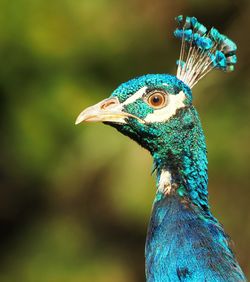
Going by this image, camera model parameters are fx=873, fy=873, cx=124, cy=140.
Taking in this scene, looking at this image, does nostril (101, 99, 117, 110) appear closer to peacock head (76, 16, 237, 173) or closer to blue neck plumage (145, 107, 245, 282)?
peacock head (76, 16, 237, 173)

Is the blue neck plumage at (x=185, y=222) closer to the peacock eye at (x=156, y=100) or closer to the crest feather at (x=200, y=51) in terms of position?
the peacock eye at (x=156, y=100)

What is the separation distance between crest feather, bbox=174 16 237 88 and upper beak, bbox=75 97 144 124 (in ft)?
1.08

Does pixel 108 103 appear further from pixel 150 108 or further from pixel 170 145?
pixel 170 145

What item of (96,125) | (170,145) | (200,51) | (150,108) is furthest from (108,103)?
(96,125)

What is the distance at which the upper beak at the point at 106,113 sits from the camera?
324 centimetres

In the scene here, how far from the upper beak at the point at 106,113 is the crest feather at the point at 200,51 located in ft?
1.08

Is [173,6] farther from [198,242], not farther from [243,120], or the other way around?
[198,242]

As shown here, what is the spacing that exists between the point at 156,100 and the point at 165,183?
317mm

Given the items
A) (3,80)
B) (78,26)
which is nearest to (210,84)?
(78,26)

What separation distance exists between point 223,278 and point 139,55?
4.19 m

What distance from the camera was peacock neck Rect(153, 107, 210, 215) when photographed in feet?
10.7

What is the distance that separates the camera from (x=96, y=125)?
636 cm

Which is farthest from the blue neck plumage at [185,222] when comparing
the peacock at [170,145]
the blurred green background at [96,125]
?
the blurred green background at [96,125]

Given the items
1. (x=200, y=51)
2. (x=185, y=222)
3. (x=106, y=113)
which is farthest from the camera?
(x=200, y=51)
